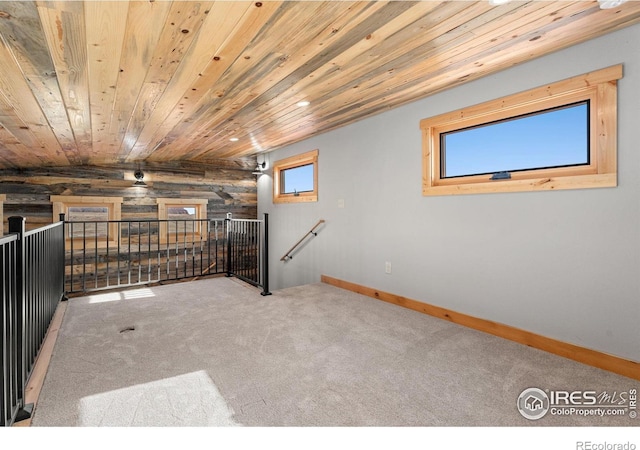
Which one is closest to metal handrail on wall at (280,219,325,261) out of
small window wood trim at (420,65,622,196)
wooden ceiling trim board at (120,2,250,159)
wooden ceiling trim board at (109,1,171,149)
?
small window wood trim at (420,65,622,196)

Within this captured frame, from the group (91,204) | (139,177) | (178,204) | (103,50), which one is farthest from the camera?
(178,204)

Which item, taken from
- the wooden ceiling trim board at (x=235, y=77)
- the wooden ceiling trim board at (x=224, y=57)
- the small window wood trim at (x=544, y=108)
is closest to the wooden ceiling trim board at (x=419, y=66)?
the small window wood trim at (x=544, y=108)

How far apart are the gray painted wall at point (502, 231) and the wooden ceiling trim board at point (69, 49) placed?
273cm

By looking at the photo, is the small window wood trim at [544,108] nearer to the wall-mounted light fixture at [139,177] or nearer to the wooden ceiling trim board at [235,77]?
the wooden ceiling trim board at [235,77]

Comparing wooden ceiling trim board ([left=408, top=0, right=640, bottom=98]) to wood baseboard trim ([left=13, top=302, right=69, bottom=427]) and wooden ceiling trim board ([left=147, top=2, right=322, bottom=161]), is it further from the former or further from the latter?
wood baseboard trim ([left=13, top=302, right=69, bottom=427])

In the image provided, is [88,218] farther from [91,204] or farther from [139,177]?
[139,177]

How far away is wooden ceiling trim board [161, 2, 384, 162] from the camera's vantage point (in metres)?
1.62

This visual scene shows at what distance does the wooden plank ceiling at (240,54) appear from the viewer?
153 cm

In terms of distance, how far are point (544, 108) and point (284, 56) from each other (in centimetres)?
197

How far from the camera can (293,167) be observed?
5.35 m

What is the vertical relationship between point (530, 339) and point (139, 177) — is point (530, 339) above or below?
below

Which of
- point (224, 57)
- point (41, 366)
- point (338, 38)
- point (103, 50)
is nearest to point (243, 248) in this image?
point (41, 366)

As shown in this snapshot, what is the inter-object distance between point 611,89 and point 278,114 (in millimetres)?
2674
